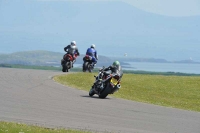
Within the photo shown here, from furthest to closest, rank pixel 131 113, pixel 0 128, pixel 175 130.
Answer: pixel 131 113, pixel 175 130, pixel 0 128

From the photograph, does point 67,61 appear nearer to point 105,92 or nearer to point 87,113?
point 105,92

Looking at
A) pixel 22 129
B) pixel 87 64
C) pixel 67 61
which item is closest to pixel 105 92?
pixel 22 129

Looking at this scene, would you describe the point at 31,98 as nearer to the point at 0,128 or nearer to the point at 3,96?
the point at 3,96

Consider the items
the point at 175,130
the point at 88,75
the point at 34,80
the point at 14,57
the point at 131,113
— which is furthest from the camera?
the point at 14,57

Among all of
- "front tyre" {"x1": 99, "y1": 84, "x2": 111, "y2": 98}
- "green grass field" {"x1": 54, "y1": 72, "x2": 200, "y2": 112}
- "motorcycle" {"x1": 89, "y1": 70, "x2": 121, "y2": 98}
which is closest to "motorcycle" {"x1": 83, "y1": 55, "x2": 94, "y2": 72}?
"green grass field" {"x1": 54, "y1": 72, "x2": 200, "y2": 112}

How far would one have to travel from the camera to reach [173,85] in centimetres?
3803

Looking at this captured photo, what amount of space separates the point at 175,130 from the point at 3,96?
721cm

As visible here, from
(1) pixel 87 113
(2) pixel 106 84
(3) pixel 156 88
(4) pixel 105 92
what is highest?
(2) pixel 106 84

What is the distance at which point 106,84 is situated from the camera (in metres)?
25.9

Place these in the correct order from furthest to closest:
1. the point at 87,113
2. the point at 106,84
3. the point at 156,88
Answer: the point at 156,88 → the point at 106,84 → the point at 87,113

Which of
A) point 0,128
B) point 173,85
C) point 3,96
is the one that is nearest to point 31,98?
point 3,96

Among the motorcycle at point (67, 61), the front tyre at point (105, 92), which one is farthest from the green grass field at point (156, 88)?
the motorcycle at point (67, 61)

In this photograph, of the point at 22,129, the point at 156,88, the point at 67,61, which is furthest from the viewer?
the point at 67,61

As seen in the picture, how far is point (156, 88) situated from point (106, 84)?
10119 mm
